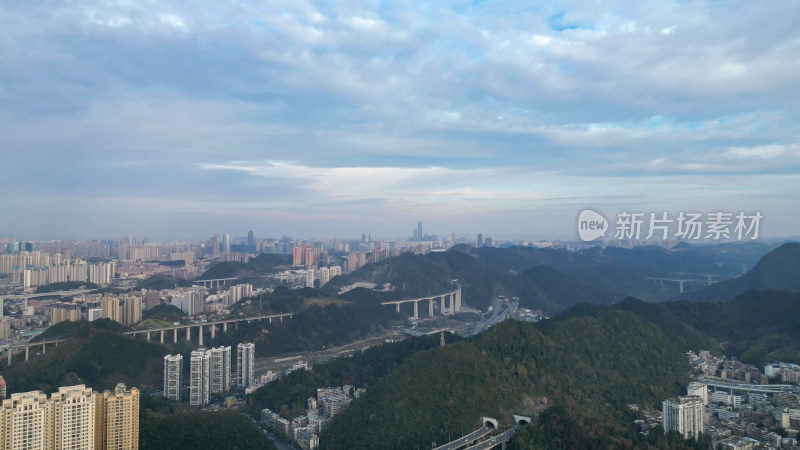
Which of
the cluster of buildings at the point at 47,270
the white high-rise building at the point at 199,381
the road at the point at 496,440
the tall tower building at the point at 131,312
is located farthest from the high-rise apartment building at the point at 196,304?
the road at the point at 496,440

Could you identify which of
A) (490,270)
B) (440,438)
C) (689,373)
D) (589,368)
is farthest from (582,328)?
(490,270)

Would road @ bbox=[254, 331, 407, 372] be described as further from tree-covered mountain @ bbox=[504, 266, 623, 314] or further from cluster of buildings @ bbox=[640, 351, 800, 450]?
cluster of buildings @ bbox=[640, 351, 800, 450]

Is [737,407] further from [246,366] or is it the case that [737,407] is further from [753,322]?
[246,366]

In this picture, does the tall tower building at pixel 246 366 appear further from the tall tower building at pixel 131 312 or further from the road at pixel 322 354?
the tall tower building at pixel 131 312

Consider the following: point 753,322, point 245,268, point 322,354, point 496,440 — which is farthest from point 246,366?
point 245,268

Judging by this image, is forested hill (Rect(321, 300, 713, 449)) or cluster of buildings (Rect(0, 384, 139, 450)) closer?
cluster of buildings (Rect(0, 384, 139, 450))

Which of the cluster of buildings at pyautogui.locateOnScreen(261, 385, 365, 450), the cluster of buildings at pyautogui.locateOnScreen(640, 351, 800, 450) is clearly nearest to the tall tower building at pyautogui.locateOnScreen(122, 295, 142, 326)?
the cluster of buildings at pyautogui.locateOnScreen(261, 385, 365, 450)
